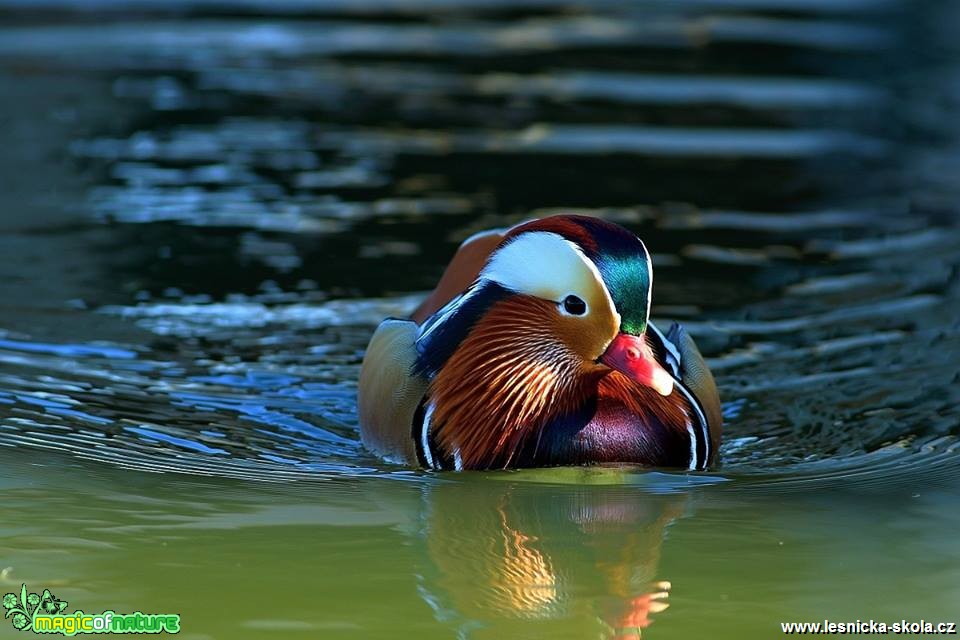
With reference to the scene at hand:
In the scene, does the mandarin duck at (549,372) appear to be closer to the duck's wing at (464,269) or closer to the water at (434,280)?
the water at (434,280)

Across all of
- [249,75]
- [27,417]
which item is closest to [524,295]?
[27,417]

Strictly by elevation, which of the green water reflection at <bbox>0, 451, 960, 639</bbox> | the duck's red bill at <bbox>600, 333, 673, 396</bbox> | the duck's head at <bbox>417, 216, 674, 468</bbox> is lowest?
the green water reflection at <bbox>0, 451, 960, 639</bbox>

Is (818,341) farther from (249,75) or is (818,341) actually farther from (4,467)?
(249,75)

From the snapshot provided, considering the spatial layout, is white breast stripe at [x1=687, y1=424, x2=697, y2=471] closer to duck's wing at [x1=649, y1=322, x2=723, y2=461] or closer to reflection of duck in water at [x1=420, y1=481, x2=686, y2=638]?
duck's wing at [x1=649, y1=322, x2=723, y2=461]

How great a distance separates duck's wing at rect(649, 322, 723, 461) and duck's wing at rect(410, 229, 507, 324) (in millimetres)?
784

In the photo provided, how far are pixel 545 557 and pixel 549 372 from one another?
3.37ft

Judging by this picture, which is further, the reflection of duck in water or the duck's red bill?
the duck's red bill

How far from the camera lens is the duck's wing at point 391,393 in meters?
6.51

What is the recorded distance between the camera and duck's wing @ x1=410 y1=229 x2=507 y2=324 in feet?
23.2

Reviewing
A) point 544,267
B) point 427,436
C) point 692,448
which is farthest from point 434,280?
point 544,267

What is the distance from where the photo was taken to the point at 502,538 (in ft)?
18.3

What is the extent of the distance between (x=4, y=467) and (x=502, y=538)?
77.9 inches

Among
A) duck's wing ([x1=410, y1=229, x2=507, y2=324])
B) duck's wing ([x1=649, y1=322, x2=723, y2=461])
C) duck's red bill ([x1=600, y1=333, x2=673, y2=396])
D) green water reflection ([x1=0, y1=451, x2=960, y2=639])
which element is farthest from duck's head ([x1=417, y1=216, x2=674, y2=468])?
duck's wing ([x1=410, y1=229, x2=507, y2=324])

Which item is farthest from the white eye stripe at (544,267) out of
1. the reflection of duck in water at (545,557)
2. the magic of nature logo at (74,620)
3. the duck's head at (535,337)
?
the magic of nature logo at (74,620)
